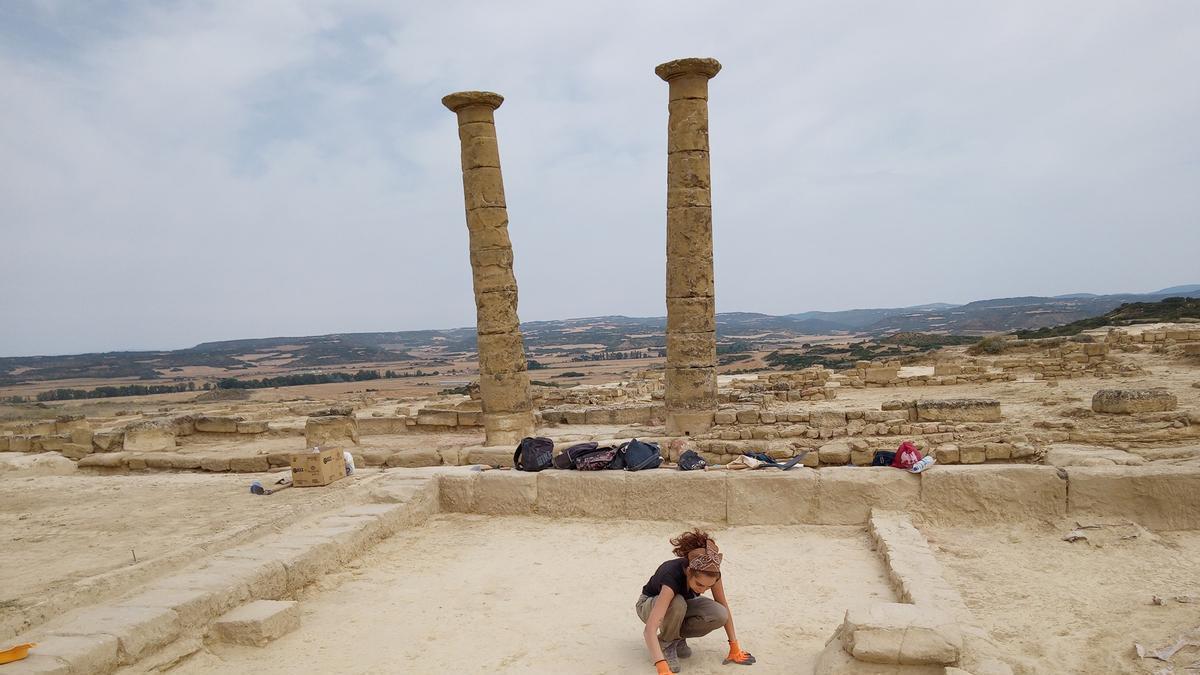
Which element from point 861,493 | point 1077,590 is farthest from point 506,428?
point 1077,590

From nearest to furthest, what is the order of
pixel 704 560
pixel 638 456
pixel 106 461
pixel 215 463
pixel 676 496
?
1. pixel 704 560
2. pixel 676 496
3. pixel 638 456
4. pixel 215 463
5. pixel 106 461

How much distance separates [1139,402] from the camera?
11836 millimetres

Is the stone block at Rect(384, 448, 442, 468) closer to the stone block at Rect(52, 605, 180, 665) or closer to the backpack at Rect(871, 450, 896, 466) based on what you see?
the backpack at Rect(871, 450, 896, 466)

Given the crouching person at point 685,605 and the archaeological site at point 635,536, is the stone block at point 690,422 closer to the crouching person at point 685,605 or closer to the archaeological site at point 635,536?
the archaeological site at point 635,536

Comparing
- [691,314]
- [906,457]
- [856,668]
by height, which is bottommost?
[856,668]

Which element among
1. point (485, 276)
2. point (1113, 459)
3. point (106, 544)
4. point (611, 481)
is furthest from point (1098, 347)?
point (106, 544)

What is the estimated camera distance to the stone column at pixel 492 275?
45.0 feet

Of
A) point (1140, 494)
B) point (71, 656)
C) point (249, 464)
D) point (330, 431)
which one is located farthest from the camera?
point (330, 431)

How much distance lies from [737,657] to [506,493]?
14.6 feet

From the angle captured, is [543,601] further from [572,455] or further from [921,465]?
[921,465]

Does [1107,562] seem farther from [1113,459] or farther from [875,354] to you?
[875,354]

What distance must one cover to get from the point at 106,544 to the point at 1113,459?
1016 cm

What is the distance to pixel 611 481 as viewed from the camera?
8.57 metres

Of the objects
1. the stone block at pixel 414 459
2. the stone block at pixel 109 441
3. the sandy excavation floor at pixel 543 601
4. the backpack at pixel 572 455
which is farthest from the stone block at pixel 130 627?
the stone block at pixel 109 441
